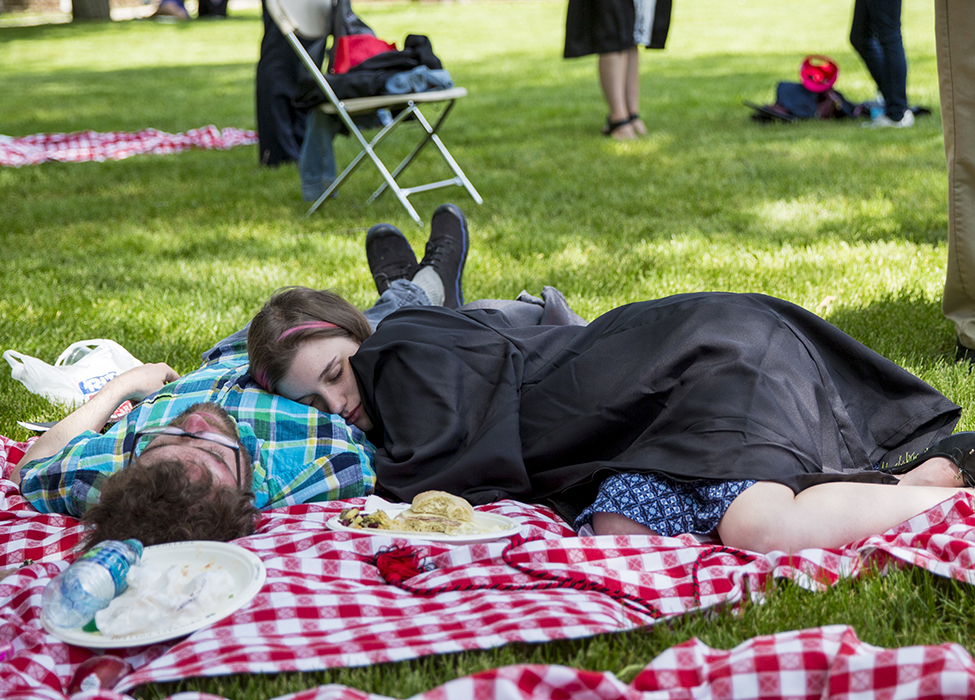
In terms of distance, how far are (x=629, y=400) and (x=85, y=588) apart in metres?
1.26

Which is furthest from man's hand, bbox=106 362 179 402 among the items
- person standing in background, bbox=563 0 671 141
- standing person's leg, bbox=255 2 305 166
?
person standing in background, bbox=563 0 671 141

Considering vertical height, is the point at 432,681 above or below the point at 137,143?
above

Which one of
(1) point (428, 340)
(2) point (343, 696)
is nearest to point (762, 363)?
(1) point (428, 340)

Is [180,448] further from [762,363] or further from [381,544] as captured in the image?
[762,363]

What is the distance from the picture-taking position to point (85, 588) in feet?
5.68

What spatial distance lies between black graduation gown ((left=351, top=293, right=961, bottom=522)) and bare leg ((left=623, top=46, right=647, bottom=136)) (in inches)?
221

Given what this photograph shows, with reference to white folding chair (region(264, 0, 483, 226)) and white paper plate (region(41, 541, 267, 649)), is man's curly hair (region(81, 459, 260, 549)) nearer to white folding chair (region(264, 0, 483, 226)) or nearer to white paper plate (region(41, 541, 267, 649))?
white paper plate (region(41, 541, 267, 649))

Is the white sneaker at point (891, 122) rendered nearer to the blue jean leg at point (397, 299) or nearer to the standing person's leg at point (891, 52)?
the standing person's leg at point (891, 52)

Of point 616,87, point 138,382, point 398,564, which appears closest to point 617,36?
point 616,87

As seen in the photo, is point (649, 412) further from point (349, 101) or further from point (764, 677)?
point (349, 101)

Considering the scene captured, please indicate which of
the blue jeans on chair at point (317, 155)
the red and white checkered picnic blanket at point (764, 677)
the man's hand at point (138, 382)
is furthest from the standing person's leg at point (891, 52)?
the red and white checkered picnic blanket at point (764, 677)

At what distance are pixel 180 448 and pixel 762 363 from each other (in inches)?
54.6

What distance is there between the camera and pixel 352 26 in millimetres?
6145

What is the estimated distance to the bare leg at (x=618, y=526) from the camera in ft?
6.97
